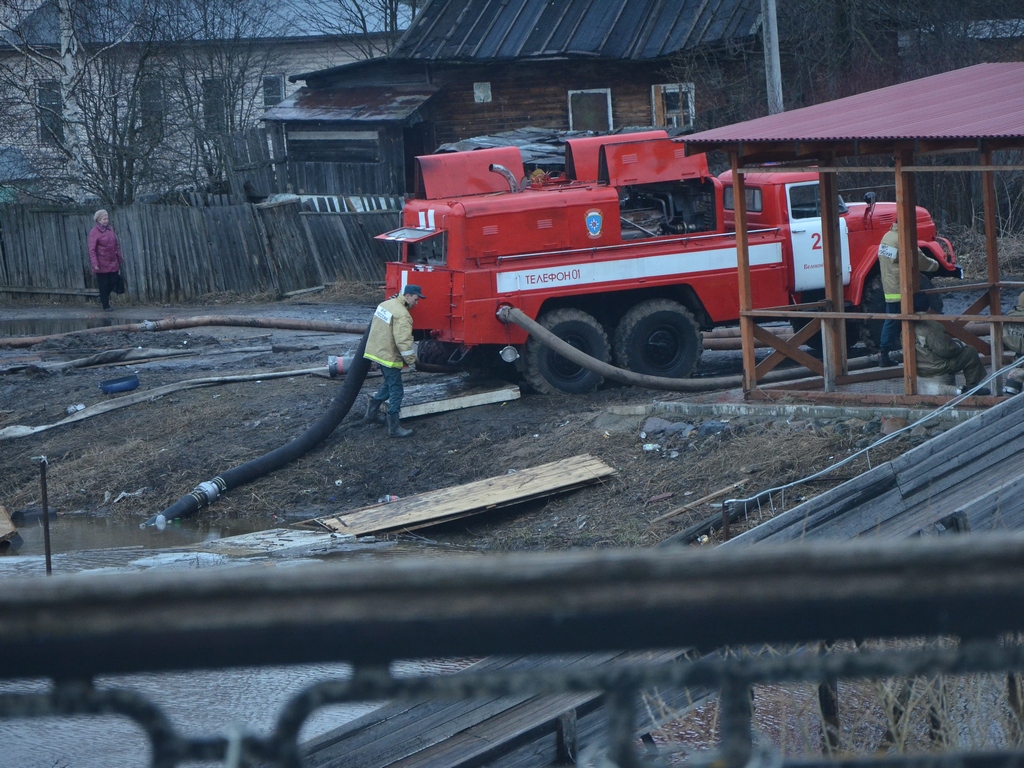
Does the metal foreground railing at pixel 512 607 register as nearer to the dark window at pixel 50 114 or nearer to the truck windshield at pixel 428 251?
the truck windshield at pixel 428 251

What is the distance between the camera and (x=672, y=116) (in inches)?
1051

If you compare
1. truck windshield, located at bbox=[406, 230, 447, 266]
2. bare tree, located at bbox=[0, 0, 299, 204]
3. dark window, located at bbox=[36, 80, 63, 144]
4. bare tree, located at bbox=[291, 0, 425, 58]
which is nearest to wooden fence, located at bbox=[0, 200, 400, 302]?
bare tree, located at bbox=[0, 0, 299, 204]

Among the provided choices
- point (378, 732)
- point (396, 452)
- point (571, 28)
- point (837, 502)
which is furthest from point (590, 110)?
point (378, 732)

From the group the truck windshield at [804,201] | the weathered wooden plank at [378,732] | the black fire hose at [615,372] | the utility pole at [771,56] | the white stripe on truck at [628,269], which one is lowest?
the weathered wooden plank at [378,732]

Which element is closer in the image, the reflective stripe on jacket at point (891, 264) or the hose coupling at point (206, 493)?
the hose coupling at point (206, 493)

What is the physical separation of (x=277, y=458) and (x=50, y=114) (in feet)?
58.0

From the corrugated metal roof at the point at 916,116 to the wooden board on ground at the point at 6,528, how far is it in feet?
23.2

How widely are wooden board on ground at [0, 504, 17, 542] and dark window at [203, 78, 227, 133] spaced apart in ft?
65.8

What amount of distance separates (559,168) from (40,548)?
10.0m

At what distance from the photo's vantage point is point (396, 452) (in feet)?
37.3

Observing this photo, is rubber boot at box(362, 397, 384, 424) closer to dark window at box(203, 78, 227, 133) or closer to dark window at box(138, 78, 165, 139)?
dark window at box(138, 78, 165, 139)

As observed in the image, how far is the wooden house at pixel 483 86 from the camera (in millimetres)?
26250

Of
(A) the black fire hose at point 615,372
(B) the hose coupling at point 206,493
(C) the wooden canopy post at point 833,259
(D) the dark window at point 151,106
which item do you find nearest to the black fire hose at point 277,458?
(B) the hose coupling at point 206,493

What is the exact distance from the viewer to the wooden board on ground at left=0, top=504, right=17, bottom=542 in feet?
31.7
